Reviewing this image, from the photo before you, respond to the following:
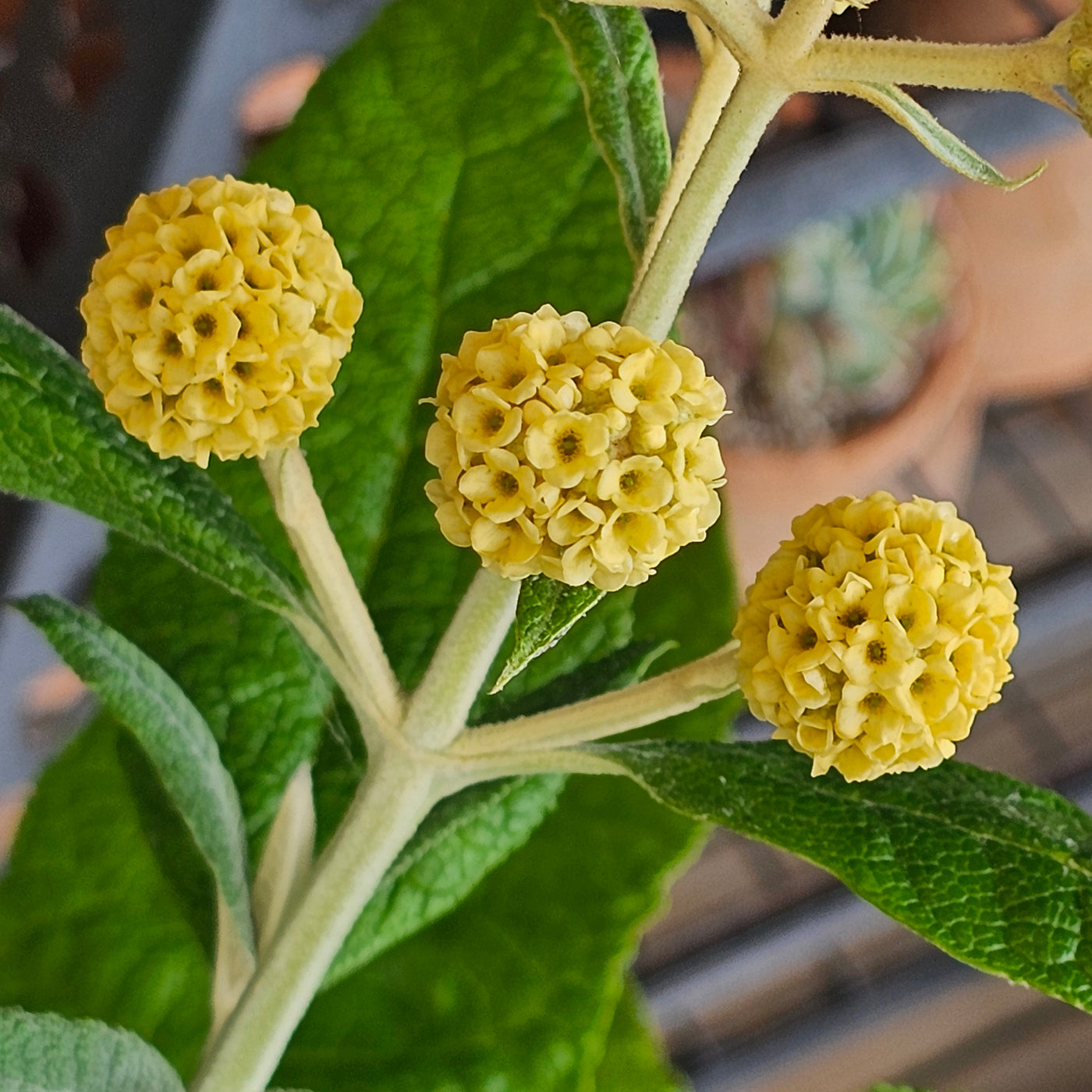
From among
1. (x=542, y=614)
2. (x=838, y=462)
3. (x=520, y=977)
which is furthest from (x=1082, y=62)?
(x=838, y=462)

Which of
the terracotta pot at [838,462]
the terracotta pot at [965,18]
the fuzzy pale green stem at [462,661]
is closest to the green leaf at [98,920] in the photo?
the fuzzy pale green stem at [462,661]

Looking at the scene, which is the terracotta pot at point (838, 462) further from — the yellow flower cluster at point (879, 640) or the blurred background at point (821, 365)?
the yellow flower cluster at point (879, 640)

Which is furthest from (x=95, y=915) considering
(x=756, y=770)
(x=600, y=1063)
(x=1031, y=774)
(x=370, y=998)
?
(x=1031, y=774)

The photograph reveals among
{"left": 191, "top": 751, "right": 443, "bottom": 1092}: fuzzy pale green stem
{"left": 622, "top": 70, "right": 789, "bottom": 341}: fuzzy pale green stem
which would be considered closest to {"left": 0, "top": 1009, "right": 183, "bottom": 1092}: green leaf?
{"left": 191, "top": 751, "right": 443, "bottom": 1092}: fuzzy pale green stem

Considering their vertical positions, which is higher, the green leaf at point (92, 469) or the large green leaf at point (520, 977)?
the green leaf at point (92, 469)

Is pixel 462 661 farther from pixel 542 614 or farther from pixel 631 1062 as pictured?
pixel 631 1062

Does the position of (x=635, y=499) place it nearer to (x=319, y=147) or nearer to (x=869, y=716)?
(x=869, y=716)

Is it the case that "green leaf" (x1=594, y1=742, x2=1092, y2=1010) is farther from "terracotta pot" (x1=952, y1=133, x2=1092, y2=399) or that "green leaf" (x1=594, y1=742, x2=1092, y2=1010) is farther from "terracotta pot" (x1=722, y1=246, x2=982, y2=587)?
"terracotta pot" (x1=952, y1=133, x2=1092, y2=399)
